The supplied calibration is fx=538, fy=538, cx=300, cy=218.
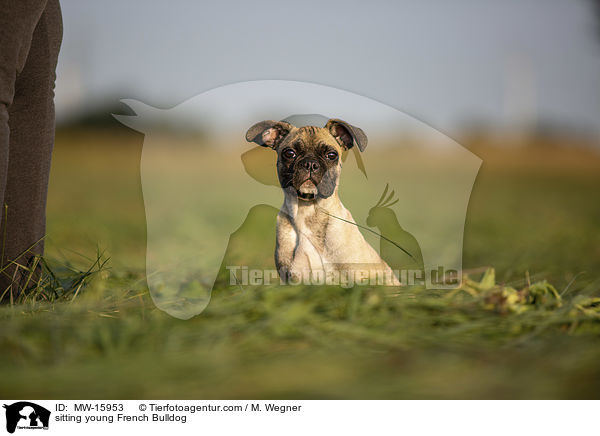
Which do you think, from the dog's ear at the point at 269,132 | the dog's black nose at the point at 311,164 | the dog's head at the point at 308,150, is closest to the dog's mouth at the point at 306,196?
the dog's head at the point at 308,150

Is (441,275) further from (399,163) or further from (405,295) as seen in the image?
(399,163)

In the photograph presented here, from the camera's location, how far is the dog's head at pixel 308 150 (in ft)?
7.24

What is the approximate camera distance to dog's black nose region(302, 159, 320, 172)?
2.19 metres

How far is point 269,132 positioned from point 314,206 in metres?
0.37

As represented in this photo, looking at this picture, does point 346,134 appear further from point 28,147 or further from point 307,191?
point 28,147

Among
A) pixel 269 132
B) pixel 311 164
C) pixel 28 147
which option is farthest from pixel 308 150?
pixel 28 147

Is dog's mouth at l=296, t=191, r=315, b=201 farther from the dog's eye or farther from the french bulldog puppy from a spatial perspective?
the dog's eye

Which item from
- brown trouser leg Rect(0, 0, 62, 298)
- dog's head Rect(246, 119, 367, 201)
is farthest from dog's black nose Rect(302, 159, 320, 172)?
brown trouser leg Rect(0, 0, 62, 298)

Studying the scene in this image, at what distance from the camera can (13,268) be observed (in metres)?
2.32

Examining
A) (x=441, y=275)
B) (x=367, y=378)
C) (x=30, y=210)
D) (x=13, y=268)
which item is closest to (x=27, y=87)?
(x=30, y=210)
